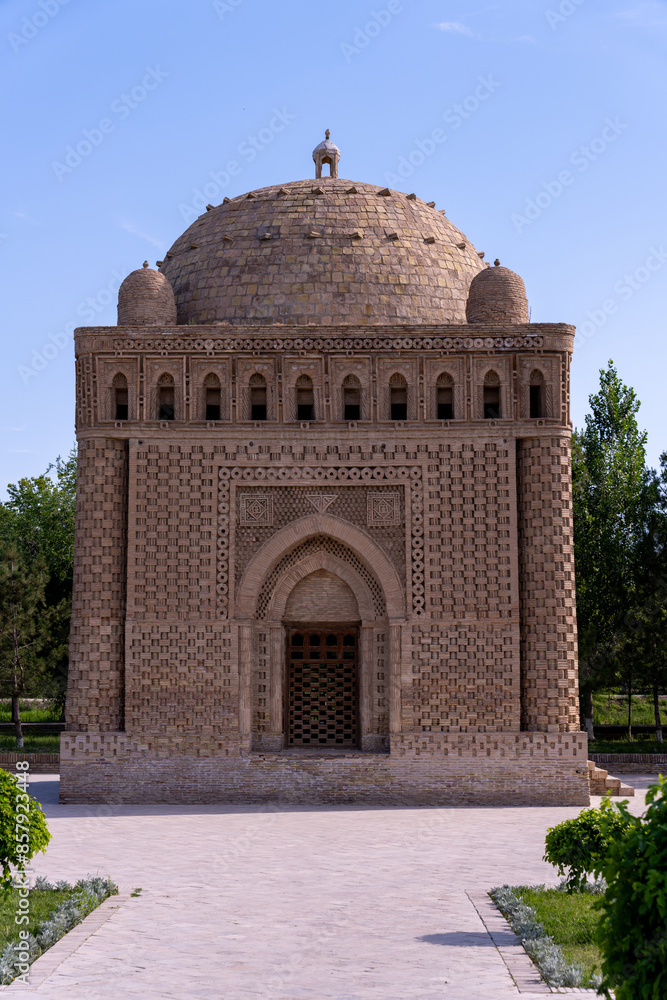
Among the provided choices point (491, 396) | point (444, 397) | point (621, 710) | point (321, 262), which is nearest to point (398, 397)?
point (444, 397)

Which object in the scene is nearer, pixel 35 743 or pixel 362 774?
pixel 362 774

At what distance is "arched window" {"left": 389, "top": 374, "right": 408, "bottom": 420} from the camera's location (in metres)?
16.8

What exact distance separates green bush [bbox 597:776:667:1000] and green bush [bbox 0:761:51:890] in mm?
4647

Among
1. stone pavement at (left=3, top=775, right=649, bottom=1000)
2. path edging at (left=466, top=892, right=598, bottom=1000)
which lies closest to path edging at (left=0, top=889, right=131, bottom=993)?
stone pavement at (left=3, top=775, right=649, bottom=1000)

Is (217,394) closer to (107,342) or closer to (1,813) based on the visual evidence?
(107,342)

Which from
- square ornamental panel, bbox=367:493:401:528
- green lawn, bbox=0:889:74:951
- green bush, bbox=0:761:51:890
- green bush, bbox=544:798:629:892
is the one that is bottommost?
green lawn, bbox=0:889:74:951

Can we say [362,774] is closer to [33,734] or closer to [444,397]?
[444,397]

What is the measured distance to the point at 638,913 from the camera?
17.3 feet

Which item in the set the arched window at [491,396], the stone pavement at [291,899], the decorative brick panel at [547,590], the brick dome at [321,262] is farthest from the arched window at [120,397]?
the decorative brick panel at [547,590]

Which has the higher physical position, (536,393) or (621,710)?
(536,393)

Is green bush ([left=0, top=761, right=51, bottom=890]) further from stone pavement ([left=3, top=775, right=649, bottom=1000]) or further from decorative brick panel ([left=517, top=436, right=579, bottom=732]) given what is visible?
decorative brick panel ([left=517, top=436, right=579, bottom=732])

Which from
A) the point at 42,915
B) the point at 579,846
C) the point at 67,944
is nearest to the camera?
the point at 67,944

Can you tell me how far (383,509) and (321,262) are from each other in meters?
4.42

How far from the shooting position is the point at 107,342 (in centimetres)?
1669
